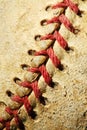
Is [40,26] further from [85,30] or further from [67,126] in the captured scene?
[67,126]

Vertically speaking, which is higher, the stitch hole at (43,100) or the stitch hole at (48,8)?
the stitch hole at (48,8)

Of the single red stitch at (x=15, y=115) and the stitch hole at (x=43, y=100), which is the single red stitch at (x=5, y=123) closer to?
the single red stitch at (x=15, y=115)

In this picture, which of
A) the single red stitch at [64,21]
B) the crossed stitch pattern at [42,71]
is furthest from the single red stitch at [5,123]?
the single red stitch at [64,21]

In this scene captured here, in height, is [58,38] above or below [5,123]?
above

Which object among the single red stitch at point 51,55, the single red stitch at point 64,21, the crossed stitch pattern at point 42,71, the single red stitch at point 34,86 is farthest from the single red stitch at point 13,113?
the single red stitch at point 64,21

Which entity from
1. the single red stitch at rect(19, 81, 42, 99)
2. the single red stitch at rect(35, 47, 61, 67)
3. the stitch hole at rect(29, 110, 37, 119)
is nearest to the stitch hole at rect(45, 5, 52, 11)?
the single red stitch at rect(35, 47, 61, 67)

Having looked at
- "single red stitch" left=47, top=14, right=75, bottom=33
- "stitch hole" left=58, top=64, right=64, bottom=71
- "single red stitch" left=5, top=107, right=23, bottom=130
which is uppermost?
"single red stitch" left=47, top=14, right=75, bottom=33

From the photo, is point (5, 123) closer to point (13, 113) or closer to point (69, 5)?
point (13, 113)

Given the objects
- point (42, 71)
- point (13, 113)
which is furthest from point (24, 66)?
point (13, 113)

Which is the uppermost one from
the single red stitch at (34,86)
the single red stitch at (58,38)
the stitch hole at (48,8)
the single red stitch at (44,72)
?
the stitch hole at (48,8)

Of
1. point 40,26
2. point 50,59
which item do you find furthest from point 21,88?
point 40,26

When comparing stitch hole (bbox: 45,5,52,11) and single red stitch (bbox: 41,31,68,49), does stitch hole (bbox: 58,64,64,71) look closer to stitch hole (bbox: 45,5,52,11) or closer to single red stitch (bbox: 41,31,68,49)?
single red stitch (bbox: 41,31,68,49)

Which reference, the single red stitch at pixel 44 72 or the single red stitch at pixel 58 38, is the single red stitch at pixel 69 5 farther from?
the single red stitch at pixel 44 72

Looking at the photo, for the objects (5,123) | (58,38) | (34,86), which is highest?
(58,38)
